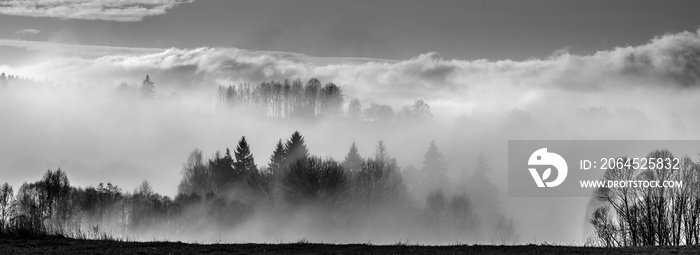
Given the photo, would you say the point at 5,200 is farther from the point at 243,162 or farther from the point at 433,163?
the point at 433,163

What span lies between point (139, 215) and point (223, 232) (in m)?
22.6

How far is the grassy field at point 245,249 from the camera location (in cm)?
2847

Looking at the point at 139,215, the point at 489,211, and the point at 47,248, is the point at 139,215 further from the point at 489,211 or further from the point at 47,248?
the point at 47,248

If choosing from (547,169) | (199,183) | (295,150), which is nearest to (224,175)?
(199,183)

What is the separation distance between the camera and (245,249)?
3025cm

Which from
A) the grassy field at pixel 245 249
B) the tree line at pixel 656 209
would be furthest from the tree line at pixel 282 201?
the grassy field at pixel 245 249

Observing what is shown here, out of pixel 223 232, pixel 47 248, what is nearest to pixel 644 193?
pixel 223 232

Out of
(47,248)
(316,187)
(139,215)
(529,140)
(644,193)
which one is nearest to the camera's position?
(47,248)

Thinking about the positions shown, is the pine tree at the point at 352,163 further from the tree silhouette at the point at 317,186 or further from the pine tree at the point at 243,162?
the pine tree at the point at 243,162

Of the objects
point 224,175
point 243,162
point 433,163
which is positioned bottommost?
point 224,175

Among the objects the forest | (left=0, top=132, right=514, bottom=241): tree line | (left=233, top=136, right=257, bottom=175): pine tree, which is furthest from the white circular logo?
(left=233, top=136, right=257, bottom=175): pine tree

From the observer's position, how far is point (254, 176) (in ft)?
344

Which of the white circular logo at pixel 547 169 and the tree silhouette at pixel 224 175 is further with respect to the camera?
the white circular logo at pixel 547 169

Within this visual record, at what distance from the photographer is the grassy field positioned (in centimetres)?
2847
